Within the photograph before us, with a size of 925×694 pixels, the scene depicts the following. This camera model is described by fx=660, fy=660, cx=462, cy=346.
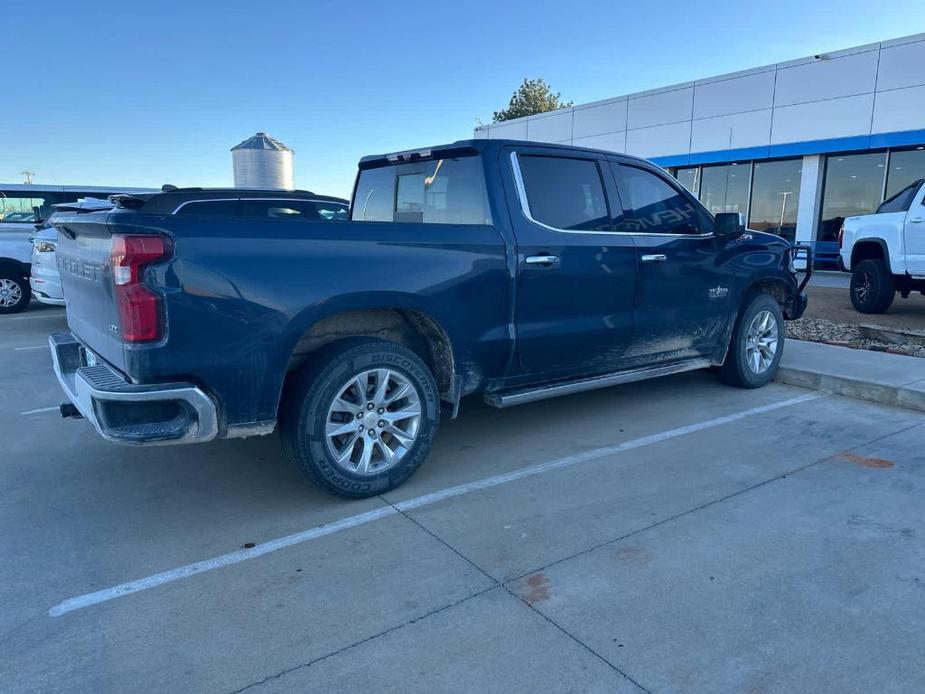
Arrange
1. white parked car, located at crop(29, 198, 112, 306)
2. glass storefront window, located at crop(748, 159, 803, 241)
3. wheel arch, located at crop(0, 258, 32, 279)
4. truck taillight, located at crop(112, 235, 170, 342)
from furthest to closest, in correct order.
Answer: glass storefront window, located at crop(748, 159, 803, 241) < wheel arch, located at crop(0, 258, 32, 279) < white parked car, located at crop(29, 198, 112, 306) < truck taillight, located at crop(112, 235, 170, 342)

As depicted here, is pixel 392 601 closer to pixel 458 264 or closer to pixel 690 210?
pixel 458 264

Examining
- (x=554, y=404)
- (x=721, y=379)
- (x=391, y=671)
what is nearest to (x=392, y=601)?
(x=391, y=671)

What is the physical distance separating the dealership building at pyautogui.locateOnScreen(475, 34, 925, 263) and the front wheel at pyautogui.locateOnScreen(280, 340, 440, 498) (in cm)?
1723

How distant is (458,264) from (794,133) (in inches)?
714

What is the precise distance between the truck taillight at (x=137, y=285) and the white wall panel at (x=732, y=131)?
19.9 meters

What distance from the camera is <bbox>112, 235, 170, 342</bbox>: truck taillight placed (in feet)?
9.68

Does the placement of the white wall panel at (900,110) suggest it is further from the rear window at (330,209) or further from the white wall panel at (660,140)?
the rear window at (330,209)

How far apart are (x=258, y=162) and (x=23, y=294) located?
13.0 metres

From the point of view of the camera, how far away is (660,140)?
73.3ft

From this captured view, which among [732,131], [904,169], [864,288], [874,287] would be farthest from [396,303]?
[732,131]

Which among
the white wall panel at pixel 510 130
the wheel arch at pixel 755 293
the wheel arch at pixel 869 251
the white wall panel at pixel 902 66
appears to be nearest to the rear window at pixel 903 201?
the wheel arch at pixel 869 251

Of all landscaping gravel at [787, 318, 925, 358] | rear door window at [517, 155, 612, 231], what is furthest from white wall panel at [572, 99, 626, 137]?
rear door window at [517, 155, 612, 231]

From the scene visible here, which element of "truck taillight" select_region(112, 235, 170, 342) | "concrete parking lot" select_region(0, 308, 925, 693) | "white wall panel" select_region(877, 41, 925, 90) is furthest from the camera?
"white wall panel" select_region(877, 41, 925, 90)

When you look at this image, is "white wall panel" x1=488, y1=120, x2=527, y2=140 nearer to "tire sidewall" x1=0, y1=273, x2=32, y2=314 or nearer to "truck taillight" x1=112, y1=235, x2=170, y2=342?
"tire sidewall" x1=0, y1=273, x2=32, y2=314
